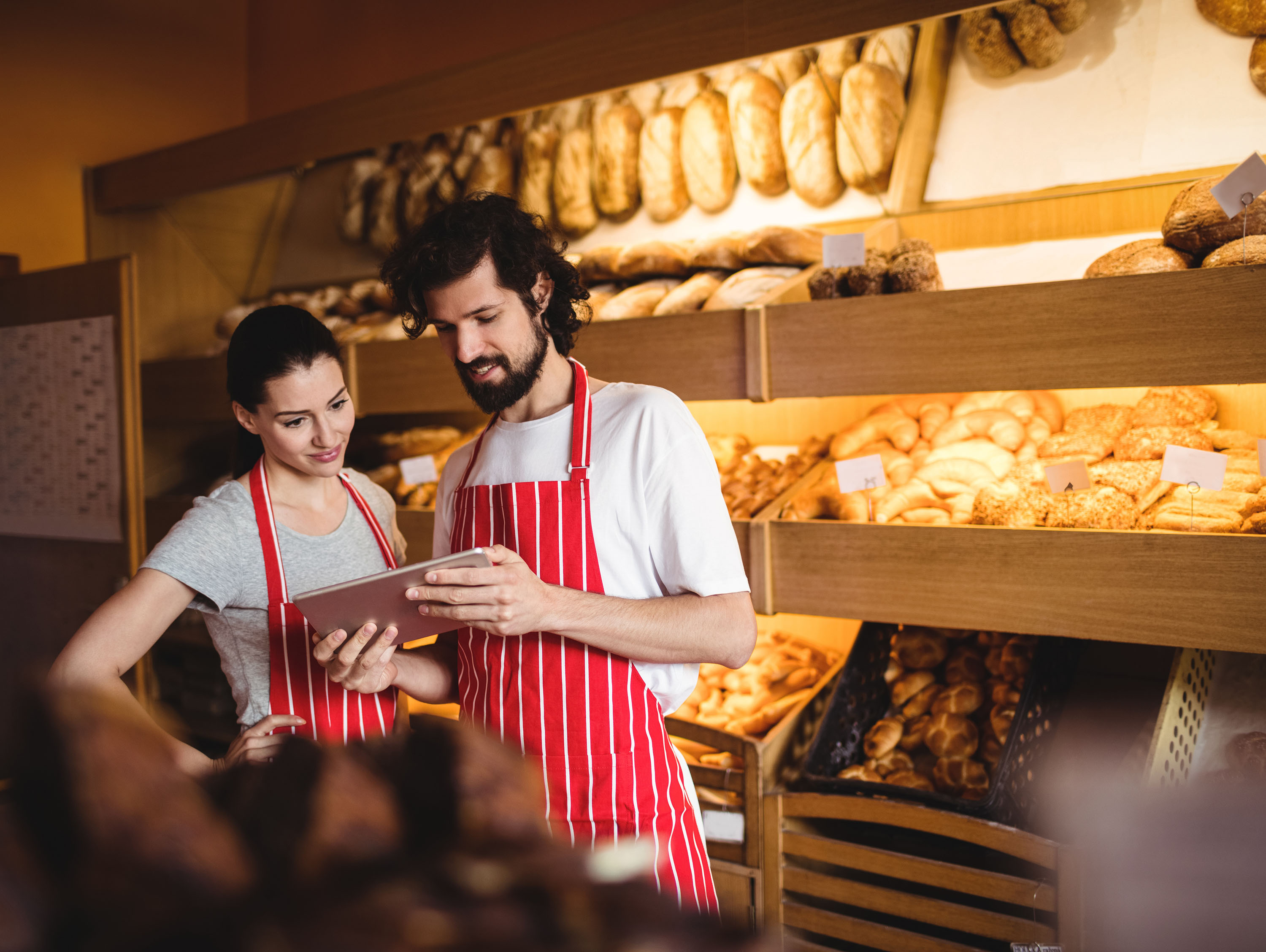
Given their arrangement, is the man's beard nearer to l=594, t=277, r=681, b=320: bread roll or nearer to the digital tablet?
the digital tablet

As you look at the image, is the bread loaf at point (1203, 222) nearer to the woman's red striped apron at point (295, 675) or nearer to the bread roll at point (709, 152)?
the bread roll at point (709, 152)

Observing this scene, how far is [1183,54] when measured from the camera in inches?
77.2

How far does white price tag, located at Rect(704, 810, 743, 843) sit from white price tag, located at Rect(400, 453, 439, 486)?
1243 millimetres

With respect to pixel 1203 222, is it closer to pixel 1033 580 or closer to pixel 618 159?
pixel 1033 580

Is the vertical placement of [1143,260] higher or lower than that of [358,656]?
higher

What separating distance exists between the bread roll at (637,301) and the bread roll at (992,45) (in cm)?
95

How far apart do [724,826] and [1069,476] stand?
44.2 inches

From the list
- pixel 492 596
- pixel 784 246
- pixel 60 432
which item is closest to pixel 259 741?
pixel 492 596

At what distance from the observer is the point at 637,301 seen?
2.49 m

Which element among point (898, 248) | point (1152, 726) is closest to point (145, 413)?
point (898, 248)

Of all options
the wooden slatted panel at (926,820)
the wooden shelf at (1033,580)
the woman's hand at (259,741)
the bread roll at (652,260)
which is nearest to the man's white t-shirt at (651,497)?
the woman's hand at (259,741)

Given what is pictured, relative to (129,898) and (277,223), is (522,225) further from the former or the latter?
(277,223)

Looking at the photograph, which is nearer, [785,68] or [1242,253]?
[1242,253]

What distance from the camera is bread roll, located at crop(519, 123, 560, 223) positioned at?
290 cm
